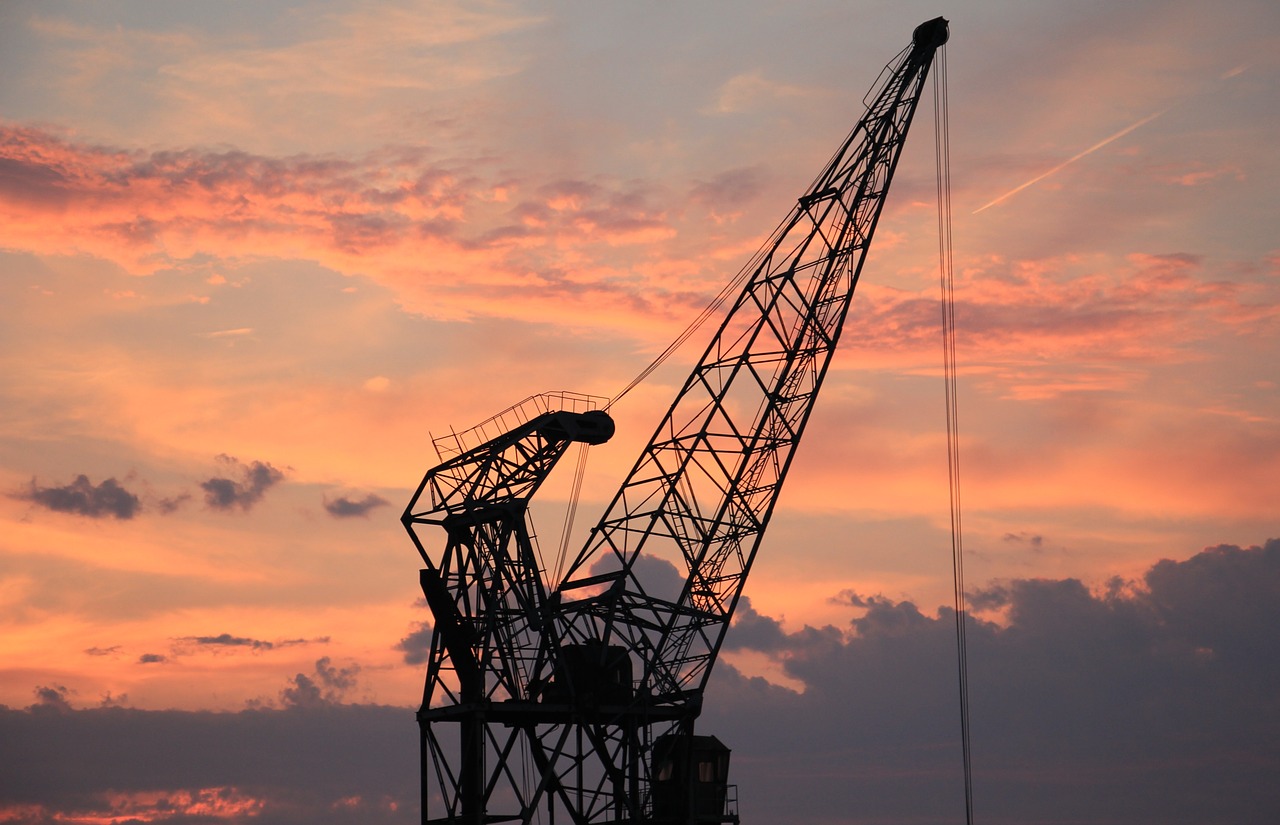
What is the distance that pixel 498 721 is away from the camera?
70062 millimetres

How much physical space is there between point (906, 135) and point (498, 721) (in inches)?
1395

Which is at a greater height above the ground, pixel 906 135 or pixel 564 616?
Answer: pixel 906 135

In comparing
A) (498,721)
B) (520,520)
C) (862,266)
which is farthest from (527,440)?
(862,266)

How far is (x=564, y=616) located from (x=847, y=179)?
85.3 feet

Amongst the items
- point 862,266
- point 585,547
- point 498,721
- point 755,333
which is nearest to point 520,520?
point 585,547

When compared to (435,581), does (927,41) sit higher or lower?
higher

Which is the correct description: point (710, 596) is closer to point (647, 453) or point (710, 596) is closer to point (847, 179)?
point (647, 453)

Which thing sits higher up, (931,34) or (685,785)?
(931,34)

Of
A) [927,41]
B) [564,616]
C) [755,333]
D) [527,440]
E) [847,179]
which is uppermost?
[927,41]

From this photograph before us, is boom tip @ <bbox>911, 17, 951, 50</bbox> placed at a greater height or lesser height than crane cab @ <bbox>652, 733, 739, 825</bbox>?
greater

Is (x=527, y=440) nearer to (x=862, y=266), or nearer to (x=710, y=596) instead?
(x=710, y=596)

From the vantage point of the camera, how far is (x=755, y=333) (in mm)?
75000

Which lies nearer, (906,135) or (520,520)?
(520,520)

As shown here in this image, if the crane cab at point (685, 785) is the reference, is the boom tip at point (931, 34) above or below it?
above
